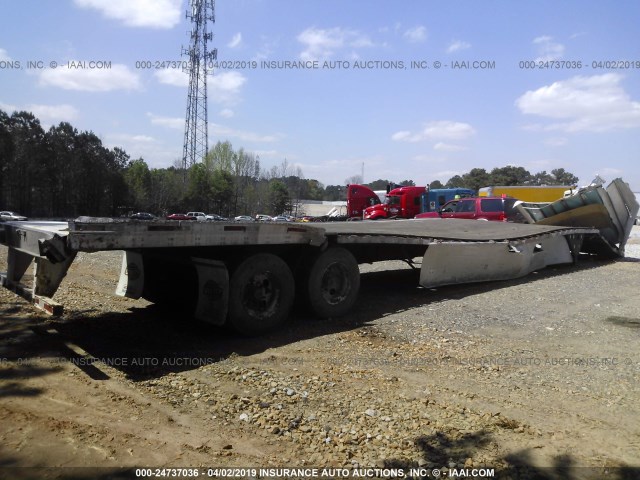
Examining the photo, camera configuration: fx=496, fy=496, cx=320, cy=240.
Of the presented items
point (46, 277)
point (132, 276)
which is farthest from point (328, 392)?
point (132, 276)

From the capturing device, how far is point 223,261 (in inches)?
239

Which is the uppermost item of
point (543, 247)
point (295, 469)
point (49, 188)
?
point (49, 188)

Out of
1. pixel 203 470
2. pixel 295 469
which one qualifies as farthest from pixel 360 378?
pixel 203 470

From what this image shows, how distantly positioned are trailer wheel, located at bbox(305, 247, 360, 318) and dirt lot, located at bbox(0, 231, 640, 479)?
21cm

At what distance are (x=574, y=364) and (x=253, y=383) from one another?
3.37 meters

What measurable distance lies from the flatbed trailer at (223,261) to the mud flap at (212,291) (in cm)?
1

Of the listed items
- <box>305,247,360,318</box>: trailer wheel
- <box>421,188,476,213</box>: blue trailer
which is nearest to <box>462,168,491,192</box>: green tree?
<box>421,188,476,213</box>: blue trailer

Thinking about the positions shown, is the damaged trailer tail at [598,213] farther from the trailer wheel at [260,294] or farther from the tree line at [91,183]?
the tree line at [91,183]

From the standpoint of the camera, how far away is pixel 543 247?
12281 millimetres

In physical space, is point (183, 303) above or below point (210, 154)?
below

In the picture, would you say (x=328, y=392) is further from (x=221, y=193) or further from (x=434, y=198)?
(x=221, y=193)

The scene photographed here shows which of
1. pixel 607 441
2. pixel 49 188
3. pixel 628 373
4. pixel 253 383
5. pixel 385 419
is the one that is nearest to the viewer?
pixel 607 441

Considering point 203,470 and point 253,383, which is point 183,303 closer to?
point 253,383

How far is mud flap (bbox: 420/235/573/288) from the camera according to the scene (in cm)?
894
